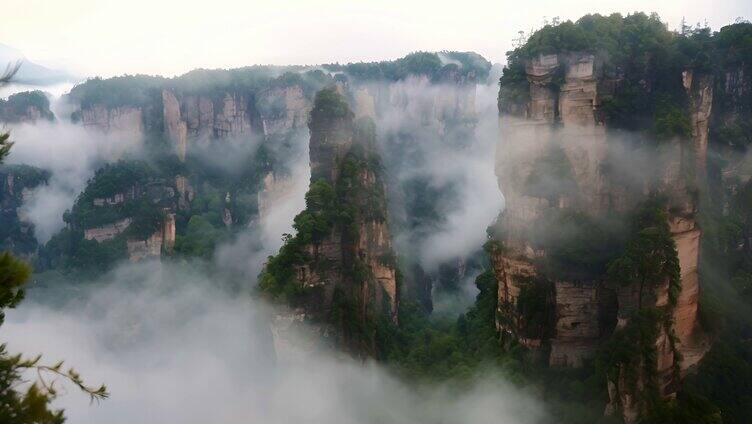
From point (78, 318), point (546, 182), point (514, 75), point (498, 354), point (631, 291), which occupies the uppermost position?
point (514, 75)

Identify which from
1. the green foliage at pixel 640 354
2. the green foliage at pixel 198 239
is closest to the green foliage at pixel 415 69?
the green foliage at pixel 198 239

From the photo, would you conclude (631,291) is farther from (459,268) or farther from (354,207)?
(459,268)

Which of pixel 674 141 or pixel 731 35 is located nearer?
pixel 674 141

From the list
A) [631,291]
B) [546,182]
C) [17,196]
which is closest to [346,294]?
[546,182]

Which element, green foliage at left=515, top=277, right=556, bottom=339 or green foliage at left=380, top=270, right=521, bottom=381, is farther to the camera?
green foliage at left=380, top=270, right=521, bottom=381

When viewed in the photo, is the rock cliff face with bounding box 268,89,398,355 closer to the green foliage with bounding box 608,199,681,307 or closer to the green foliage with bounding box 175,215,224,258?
the green foliage with bounding box 608,199,681,307

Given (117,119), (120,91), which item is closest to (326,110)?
(117,119)

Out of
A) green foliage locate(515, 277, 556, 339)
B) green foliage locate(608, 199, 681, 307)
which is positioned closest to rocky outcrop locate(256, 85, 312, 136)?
green foliage locate(515, 277, 556, 339)

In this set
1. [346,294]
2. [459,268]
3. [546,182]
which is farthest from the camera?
[459,268]

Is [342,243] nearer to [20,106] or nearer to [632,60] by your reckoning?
[632,60]
